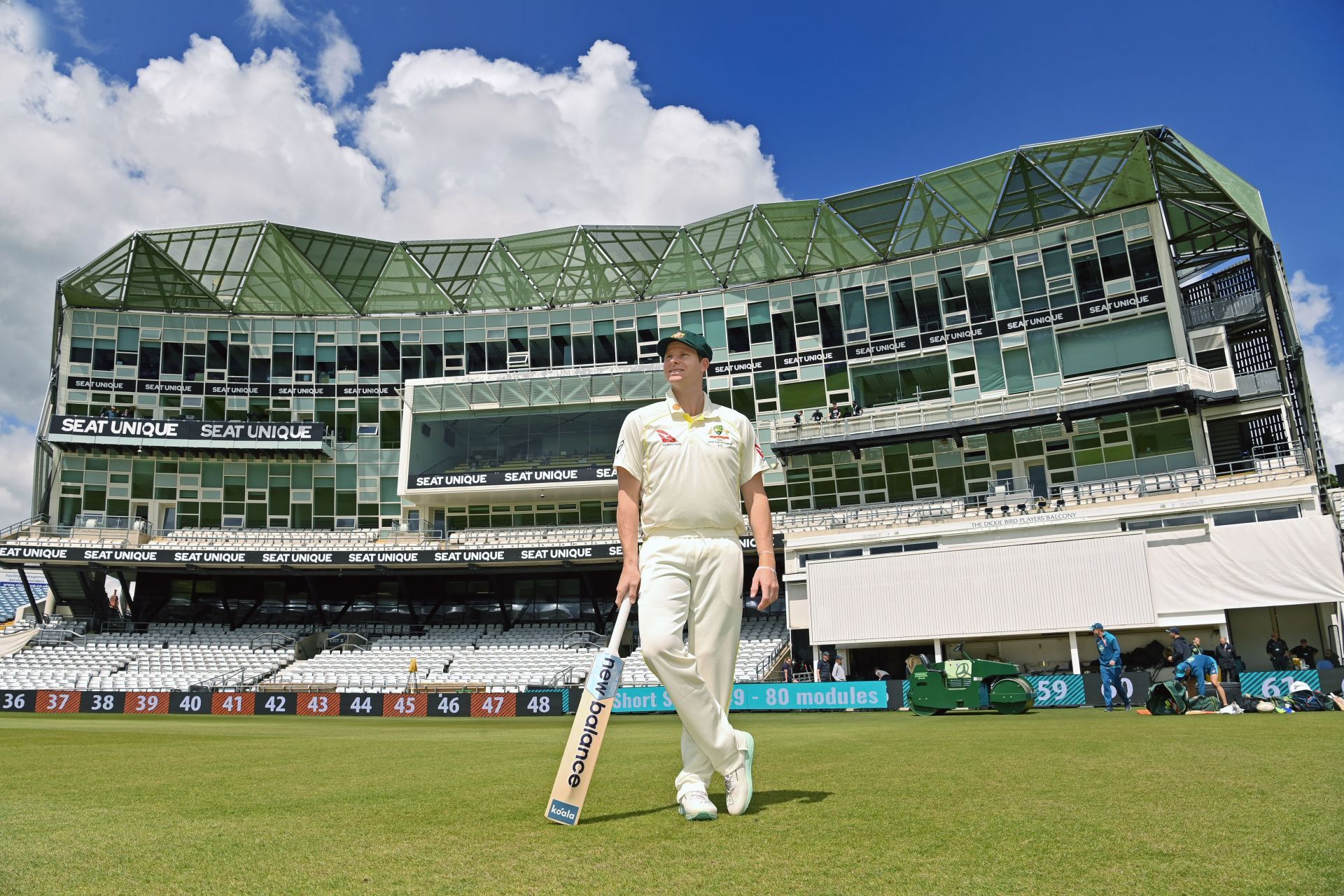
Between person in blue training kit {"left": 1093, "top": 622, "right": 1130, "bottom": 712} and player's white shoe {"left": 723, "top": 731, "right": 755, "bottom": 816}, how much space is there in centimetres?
1693

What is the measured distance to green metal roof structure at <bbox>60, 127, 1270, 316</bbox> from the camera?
139ft

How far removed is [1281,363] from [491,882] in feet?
149

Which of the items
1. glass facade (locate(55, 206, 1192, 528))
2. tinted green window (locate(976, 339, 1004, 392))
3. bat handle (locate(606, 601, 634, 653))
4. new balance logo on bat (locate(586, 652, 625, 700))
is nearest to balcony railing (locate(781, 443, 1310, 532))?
glass facade (locate(55, 206, 1192, 528))

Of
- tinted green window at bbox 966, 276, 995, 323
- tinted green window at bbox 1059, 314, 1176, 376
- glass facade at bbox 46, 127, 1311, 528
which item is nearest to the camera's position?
tinted green window at bbox 1059, 314, 1176, 376

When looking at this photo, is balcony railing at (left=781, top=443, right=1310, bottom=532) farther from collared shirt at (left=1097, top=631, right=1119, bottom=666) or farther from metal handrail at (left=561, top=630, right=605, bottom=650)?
collared shirt at (left=1097, top=631, right=1119, bottom=666)

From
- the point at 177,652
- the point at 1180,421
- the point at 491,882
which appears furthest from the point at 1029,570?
the point at 177,652

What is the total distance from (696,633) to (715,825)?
124cm

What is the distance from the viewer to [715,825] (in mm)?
4625

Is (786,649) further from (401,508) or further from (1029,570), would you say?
(401,508)

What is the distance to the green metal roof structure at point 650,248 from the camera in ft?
139

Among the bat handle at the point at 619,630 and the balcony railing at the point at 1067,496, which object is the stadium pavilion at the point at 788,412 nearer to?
the balcony railing at the point at 1067,496

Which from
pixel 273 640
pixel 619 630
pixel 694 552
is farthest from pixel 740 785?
pixel 273 640

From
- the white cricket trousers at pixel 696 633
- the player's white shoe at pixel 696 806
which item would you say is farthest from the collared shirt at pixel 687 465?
the player's white shoe at pixel 696 806

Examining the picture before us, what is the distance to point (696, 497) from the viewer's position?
18.6ft
